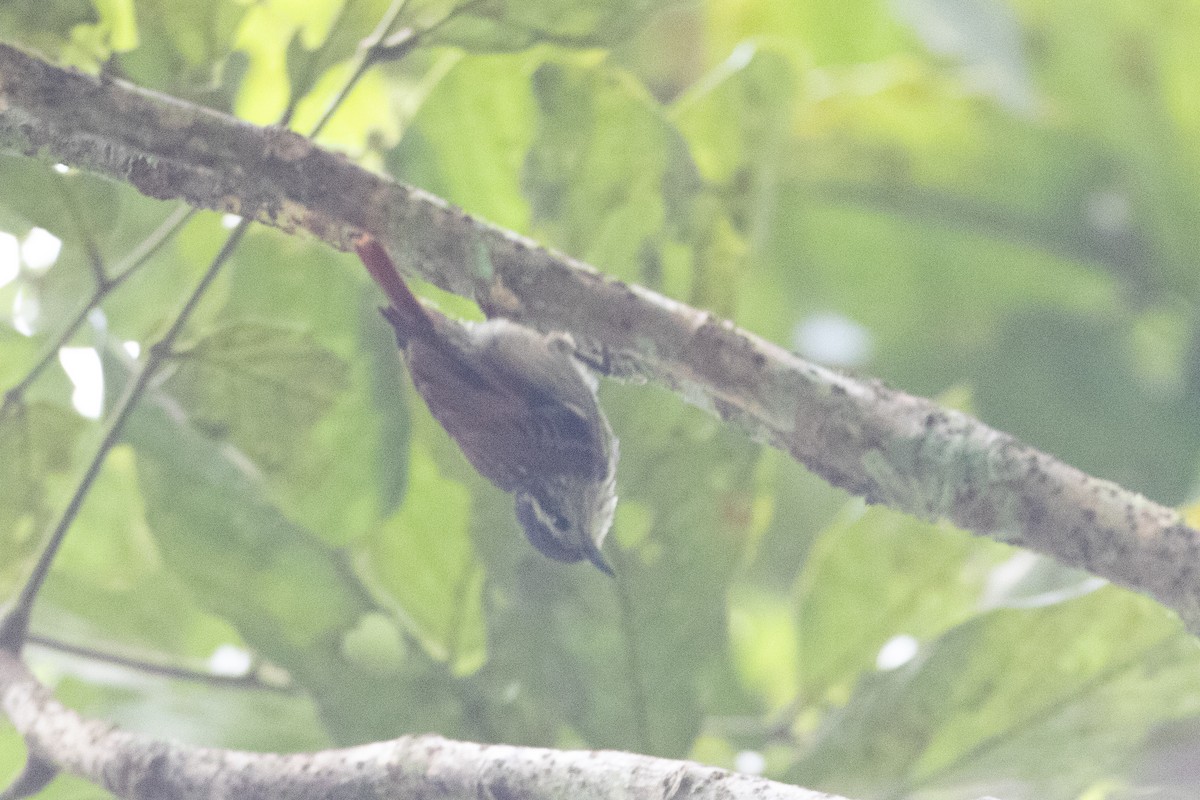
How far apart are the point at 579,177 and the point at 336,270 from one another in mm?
100

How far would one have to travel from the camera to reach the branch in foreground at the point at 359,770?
29 cm

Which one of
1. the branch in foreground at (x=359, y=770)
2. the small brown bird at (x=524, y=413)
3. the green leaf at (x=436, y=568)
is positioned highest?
the small brown bird at (x=524, y=413)

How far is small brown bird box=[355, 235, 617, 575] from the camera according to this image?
1.19 feet

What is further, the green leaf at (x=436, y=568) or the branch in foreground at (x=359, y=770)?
the green leaf at (x=436, y=568)

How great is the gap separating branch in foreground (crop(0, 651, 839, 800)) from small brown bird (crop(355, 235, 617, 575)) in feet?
0.34

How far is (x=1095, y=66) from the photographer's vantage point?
0.56 meters

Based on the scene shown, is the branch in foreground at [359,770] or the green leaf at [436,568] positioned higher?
the green leaf at [436,568]

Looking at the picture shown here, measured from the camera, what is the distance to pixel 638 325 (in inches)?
13.0

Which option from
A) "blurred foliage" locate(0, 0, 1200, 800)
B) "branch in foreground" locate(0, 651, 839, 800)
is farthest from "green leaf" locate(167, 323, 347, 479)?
"branch in foreground" locate(0, 651, 839, 800)

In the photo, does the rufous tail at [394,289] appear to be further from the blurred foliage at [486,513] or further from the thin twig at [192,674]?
the thin twig at [192,674]

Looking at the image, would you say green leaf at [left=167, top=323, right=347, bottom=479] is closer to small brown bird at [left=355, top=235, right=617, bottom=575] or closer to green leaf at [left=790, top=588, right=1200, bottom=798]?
small brown bird at [left=355, top=235, right=617, bottom=575]

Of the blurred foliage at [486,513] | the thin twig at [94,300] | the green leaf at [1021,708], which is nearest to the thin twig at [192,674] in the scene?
the blurred foliage at [486,513]

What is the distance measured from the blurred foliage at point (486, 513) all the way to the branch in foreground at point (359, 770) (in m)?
0.03

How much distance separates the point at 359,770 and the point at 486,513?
130mm
